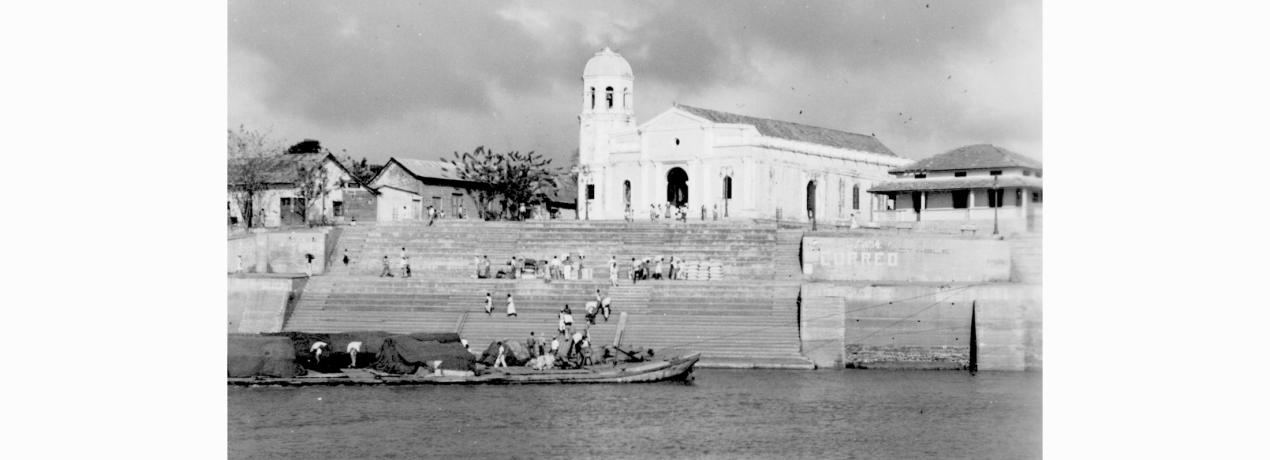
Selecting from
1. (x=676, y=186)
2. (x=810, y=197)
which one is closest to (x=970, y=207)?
(x=810, y=197)

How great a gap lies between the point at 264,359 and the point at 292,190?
62.3 feet

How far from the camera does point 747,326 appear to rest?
37594 millimetres

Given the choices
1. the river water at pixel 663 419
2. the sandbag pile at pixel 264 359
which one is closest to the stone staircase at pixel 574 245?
the river water at pixel 663 419

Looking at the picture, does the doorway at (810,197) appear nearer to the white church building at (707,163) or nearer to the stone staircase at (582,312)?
the white church building at (707,163)

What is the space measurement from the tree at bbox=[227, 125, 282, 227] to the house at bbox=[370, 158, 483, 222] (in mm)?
5640

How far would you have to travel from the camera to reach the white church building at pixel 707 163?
52.2 meters

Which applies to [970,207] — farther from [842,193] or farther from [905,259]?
[842,193]

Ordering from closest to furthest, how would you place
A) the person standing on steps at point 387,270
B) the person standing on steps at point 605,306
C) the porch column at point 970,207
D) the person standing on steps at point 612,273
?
the person standing on steps at point 605,306
the person standing on steps at point 612,273
the person standing on steps at point 387,270
the porch column at point 970,207

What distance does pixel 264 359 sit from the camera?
112ft

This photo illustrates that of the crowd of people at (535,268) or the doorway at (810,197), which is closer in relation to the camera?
the crowd of people at (535,268)

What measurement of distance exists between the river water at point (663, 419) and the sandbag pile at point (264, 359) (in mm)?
404
